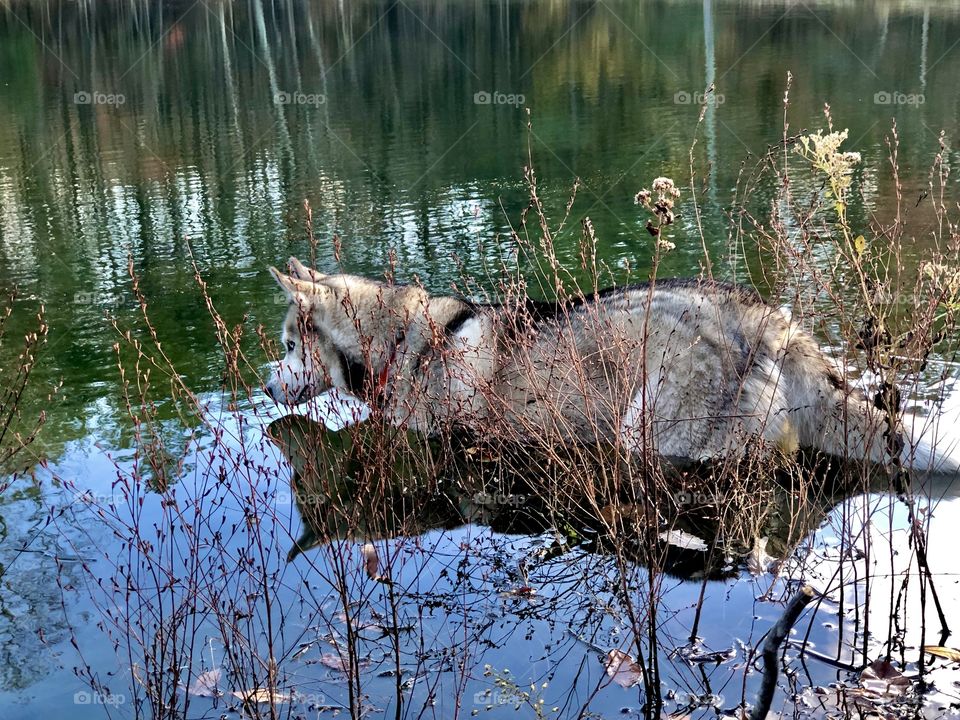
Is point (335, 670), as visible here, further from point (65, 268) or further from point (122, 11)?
point (122, 11)

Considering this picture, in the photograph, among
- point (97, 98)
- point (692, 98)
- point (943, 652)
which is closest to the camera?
point (943, 652)

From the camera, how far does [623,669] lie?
3.89 metres

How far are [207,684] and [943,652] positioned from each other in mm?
2652

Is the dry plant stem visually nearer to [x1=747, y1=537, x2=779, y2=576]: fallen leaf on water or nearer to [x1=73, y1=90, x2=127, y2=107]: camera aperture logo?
[x1=747, y1=537, x2=779, y2=576]: fallen leaf on water

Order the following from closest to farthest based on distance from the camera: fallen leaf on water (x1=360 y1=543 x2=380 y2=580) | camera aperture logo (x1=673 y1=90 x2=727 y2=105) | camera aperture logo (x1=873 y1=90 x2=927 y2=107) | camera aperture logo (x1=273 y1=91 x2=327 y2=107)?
fallen leaf on water (x1=360 y1=543 x2=380 y2=580), camera aperture logo (x1=873 y1=90 x2=927 y2=107), camera aperture logo (x1=673 y1=90 x2=727 y2=105), camera aperture logo (x1=273 y1=91 x2=327 y2=107)

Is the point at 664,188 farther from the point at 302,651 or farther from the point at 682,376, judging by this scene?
the point at 302,651

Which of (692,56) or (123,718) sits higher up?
(692,56)

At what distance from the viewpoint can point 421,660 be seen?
4.01 m

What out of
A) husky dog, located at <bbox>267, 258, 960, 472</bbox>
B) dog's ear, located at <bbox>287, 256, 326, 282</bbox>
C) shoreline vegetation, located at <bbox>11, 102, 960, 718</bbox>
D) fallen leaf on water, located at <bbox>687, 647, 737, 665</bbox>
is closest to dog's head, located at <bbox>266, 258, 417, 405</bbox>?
dog's ear, located at <bbox>287, 256, 326, 282</bbox>

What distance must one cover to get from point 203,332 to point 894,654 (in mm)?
6165

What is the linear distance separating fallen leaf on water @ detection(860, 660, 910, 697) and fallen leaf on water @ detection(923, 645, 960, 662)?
0.57 ft

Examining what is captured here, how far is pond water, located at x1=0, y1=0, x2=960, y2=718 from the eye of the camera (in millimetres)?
4117

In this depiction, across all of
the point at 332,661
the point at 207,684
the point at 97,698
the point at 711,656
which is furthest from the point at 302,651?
the point at 711,656

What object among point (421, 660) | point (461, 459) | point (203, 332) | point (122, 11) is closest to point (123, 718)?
point (421, 660)
